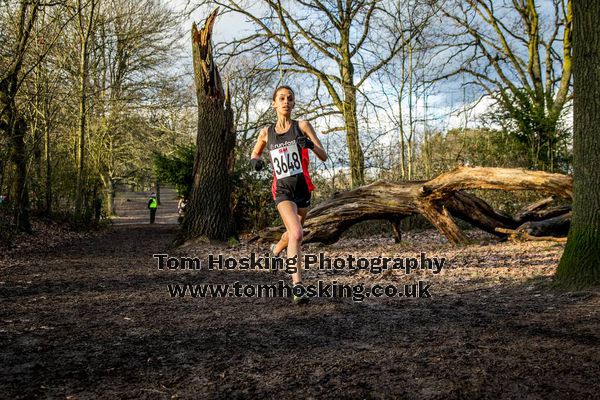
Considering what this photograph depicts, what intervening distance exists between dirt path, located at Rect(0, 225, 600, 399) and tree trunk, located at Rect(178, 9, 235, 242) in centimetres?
553

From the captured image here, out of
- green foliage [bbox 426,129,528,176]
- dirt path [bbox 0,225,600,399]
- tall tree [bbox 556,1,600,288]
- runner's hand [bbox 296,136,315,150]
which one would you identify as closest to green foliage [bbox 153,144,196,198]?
green foliage [bbox 426,129,528,176]

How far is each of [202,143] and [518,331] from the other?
339 inches

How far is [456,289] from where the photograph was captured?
5.23 m

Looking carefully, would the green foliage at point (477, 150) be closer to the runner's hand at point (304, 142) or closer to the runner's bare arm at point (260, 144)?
the runner's bare arm at point (260, 144)

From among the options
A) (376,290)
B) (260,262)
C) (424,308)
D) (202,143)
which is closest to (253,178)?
(202,143)

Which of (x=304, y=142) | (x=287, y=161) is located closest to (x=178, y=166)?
(x=287, y=161)

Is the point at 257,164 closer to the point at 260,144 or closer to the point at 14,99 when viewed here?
the point at 260,144

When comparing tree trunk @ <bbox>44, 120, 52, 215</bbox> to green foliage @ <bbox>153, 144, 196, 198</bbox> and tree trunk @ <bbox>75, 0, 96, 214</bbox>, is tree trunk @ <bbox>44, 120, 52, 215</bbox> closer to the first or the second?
tree trunk @ <bbox>75, 0, 96, 214</bbox>

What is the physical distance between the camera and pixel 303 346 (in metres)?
3.07

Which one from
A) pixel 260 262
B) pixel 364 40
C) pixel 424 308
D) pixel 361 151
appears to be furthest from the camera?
pixel 364 40

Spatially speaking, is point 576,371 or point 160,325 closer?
point 576,371

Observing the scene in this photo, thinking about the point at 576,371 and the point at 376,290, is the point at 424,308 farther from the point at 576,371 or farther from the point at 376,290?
the point at 576,371

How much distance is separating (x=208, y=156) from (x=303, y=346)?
8.09 metres

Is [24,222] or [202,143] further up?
[202,143]
